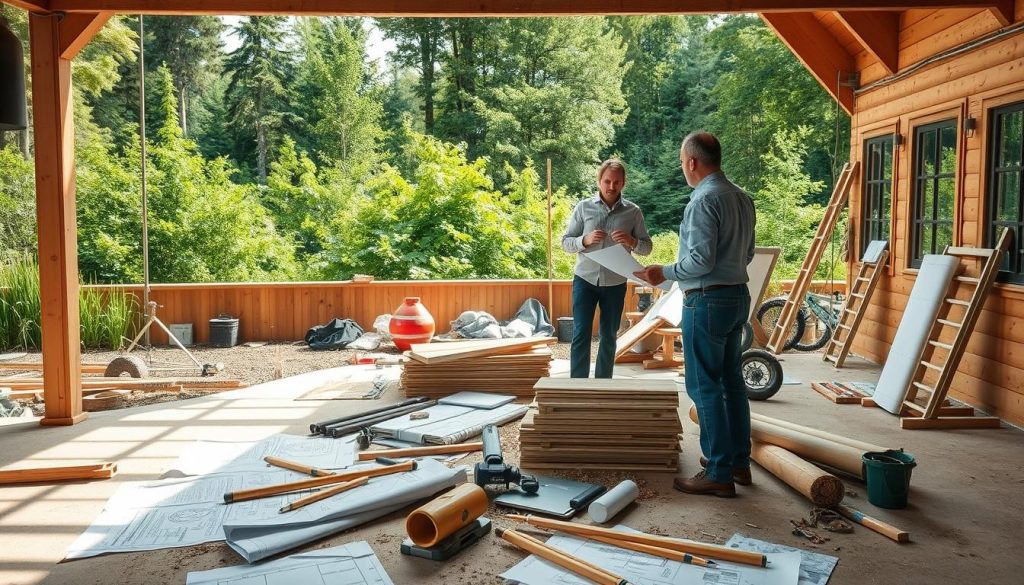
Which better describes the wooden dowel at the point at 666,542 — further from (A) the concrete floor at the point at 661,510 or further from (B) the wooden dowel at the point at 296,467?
(B) the wooden dowel at the point at 296,467

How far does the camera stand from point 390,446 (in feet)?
17.6

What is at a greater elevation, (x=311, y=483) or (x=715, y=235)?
(x=715, y=235)

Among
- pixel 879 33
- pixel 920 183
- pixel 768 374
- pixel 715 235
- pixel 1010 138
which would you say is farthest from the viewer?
pixel 879 33

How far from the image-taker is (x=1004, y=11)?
603 centimetres

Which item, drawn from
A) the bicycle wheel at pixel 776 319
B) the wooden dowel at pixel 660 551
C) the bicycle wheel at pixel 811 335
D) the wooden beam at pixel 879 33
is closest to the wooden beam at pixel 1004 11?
the wooden beam at pixel 879 33

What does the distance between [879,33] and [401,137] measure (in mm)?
19407

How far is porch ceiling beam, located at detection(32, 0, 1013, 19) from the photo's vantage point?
19.0 feet

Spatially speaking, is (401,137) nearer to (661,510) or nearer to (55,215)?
(55,215)

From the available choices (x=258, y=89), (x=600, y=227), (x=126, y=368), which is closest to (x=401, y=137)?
(x=258, y=89)

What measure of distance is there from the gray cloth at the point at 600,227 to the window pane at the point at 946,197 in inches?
126

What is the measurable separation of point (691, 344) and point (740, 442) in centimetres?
65

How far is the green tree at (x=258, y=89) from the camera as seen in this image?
993 inches

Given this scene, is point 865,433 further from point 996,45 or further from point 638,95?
point 638,95

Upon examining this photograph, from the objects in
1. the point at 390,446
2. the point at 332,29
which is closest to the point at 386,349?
the point at 390,446
